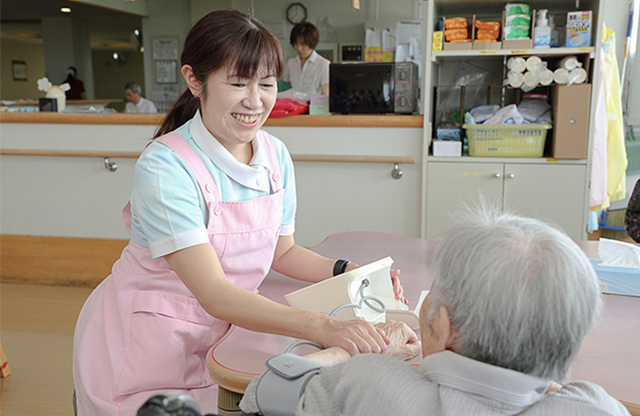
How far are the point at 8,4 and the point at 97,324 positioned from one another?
954 centimetres

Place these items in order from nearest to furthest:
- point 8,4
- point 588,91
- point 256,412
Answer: point 256,412, point 588,91, point 8,4

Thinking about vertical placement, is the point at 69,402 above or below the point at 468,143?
below

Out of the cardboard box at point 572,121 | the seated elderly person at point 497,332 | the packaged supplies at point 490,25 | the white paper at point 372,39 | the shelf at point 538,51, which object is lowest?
the seated elderly person at point 497,332

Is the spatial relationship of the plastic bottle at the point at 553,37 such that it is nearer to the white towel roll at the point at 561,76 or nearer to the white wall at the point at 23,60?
the white towel roll at the point at 561,76

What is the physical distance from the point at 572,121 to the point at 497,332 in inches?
100

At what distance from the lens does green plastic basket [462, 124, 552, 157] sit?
3.01m

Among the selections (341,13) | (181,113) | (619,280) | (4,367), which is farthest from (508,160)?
(341,13)

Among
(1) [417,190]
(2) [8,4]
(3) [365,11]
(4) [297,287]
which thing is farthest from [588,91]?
(2) [8,4]

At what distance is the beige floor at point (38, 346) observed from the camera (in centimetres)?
240

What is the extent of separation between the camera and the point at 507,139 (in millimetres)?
3053

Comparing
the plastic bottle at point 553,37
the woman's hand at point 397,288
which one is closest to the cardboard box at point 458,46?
the plastic bottle at point 553,37

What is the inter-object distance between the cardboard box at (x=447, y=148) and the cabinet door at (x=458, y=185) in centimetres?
5

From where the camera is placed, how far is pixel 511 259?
0.70 metres

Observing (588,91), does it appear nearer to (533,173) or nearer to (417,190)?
(533,173)
